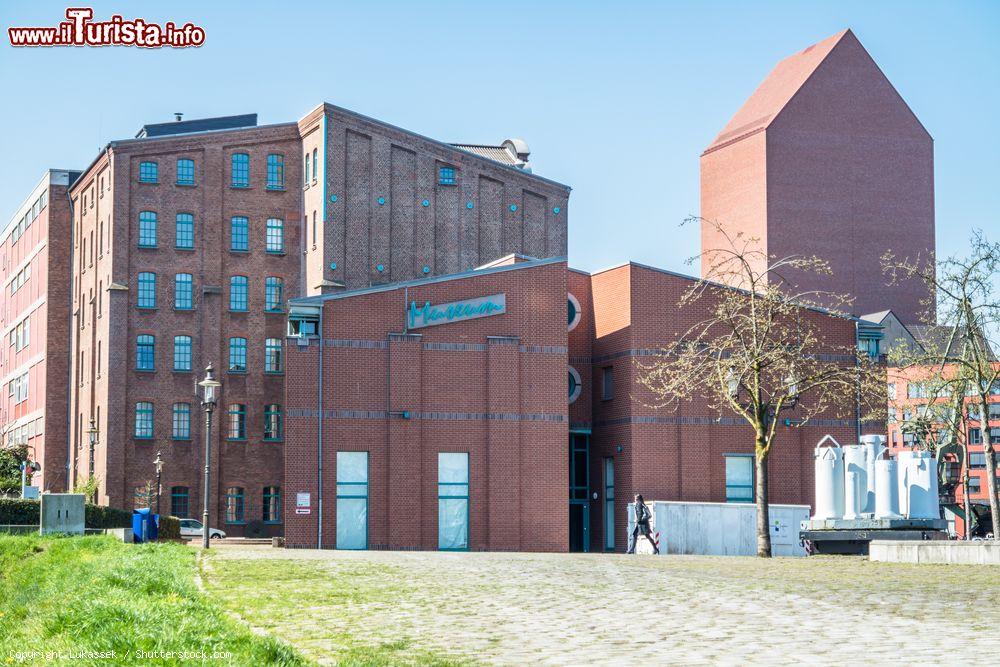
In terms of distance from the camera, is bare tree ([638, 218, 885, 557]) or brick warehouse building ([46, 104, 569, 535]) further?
brick warehouse building ([46, 104, 569, 535])

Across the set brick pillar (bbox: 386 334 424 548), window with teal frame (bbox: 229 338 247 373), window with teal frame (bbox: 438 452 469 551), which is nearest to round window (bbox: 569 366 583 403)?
window with teal frame (bbox: 438 452 469 551)

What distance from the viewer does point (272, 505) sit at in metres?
64.6

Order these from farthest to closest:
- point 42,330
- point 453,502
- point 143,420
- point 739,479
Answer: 1. point 42,330
2. point 143,420
3. point 739,479
4. point 453,502

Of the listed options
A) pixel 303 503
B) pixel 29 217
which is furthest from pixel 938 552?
pixel 29 217

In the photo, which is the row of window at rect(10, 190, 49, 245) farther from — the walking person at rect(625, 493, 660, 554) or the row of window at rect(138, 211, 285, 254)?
the walking person at rect(625, 493, 660, 554)

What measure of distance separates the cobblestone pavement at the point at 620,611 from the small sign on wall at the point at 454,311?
21973mm

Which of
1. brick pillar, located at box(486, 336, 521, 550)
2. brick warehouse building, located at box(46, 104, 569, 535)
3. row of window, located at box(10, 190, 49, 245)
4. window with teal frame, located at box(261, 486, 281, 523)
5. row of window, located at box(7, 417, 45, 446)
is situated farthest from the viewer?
row of window, located at box(10, 190, 49, 245)

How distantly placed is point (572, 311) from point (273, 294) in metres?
20.3

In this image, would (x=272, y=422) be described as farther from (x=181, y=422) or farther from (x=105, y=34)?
(x=105, y=34)

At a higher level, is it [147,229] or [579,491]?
[147,229]

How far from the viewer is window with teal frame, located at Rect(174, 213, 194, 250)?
65.6 metres

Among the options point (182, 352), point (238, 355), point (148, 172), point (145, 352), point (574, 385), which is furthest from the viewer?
point (238, 355)

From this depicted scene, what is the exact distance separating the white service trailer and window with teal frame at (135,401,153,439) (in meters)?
29.3

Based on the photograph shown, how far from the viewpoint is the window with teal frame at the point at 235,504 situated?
63375mm
